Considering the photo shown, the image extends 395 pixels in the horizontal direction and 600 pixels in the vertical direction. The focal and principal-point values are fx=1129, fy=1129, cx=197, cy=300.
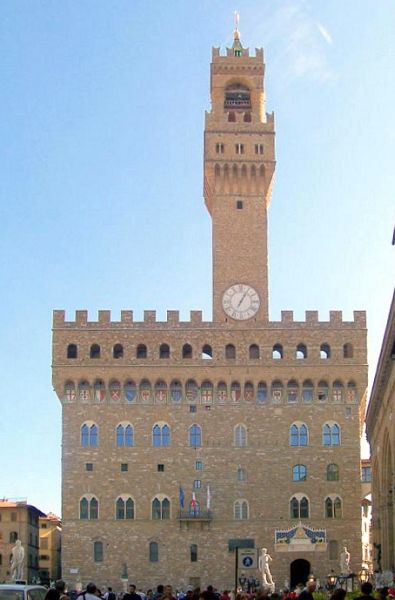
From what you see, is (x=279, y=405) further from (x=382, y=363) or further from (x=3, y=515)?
(x=3, y=515)

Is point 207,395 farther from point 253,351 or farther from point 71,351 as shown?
point 71,351

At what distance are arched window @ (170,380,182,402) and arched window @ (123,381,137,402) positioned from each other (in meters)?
1.92

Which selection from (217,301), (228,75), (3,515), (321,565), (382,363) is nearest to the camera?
(382,363)

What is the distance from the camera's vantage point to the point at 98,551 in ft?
185

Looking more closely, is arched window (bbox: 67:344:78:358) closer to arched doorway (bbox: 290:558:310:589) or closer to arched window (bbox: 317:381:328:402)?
arched window (bbox: 317:381:328:402)

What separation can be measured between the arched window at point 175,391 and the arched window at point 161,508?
515 cm

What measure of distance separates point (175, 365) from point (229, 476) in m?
6.36

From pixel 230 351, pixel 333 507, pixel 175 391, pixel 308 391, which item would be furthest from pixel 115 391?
pixel 333 507

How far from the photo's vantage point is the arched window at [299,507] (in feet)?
188

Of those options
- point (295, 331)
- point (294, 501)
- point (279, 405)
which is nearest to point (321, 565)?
point (294, 501)

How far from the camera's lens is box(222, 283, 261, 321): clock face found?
60312mm

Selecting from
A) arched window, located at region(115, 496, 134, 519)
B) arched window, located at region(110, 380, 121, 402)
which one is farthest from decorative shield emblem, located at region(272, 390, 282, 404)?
arched window, located at region(115, 496, 134, 519)

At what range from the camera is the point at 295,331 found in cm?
5941

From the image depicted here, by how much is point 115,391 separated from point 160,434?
3.23 m
